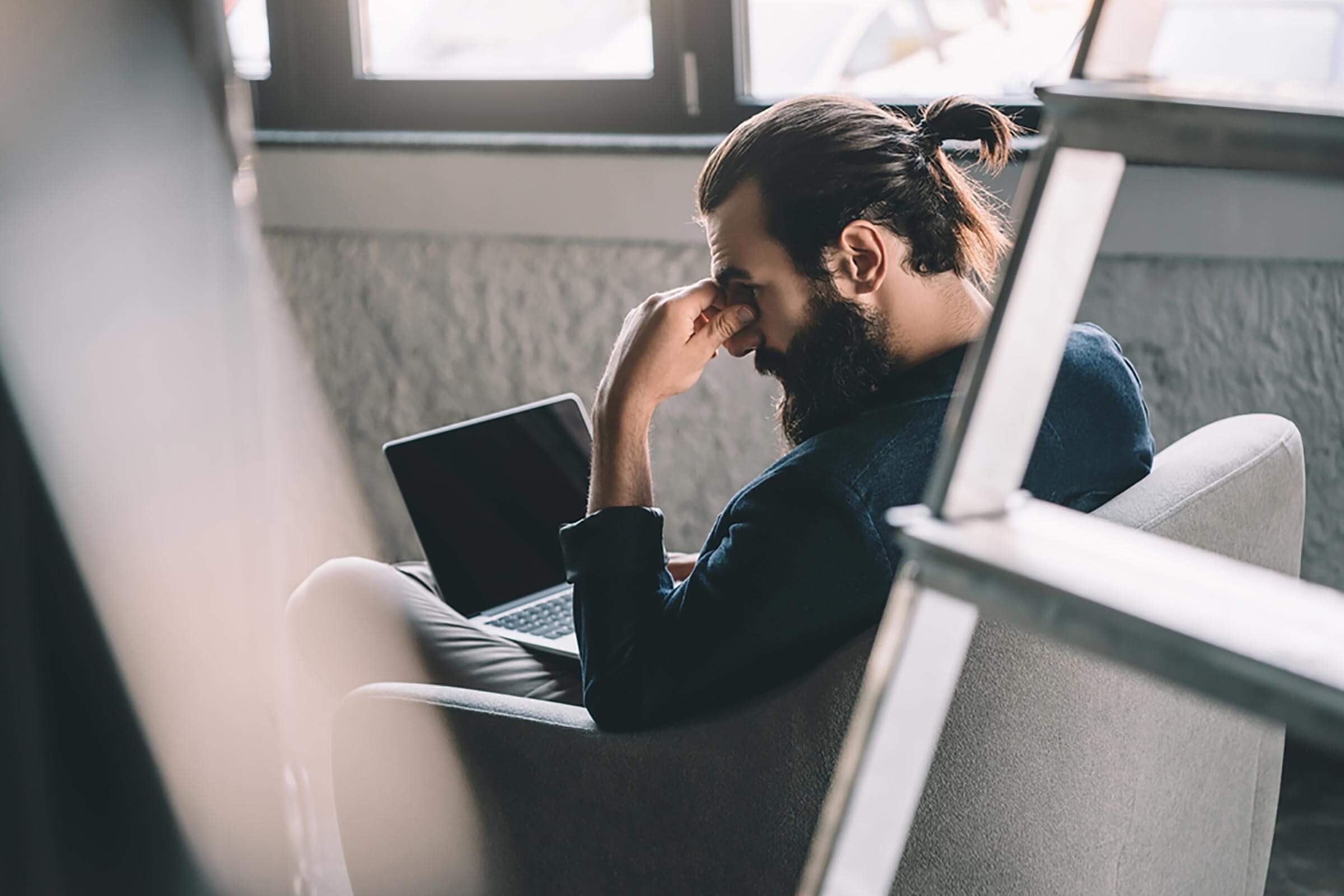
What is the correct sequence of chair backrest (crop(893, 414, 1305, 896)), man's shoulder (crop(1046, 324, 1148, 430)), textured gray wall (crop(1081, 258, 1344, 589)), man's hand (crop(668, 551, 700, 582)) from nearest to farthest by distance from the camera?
chair backrest (crop(893, 414, 1305, 896)) → man's shoulder (crop(1046, 324, 1148, 430)) → man's hand (crop(668, 551, 700, 582)) → textured gray wall (crop(1081, 258, 1344, 589))

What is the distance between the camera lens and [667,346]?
1339 millimetres

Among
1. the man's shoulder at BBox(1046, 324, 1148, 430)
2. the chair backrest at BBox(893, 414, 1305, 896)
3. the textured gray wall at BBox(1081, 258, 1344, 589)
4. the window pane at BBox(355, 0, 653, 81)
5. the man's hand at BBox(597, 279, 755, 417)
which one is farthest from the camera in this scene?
the window pane at BBox(355, 0, 653, 81)

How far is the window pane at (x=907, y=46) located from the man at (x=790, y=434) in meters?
0.74

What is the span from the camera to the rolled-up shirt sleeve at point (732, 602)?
3.42 feet

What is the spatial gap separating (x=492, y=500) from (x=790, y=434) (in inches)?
18.2

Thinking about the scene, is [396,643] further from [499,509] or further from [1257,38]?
[1257,38]

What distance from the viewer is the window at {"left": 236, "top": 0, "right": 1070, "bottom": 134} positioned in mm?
2176

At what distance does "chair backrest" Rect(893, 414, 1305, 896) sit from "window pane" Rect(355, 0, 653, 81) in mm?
1547

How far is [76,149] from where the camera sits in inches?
22.3

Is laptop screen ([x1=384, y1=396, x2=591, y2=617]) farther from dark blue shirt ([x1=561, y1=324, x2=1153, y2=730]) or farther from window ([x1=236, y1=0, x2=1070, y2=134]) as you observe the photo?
window ([x1=236, y1=0, x2=1070, y2=134])

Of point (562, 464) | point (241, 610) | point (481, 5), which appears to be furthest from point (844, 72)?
point (241, 610)

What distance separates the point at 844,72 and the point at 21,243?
188cm

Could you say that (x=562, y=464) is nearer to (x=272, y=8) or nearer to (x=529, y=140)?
(x=529, y=140)

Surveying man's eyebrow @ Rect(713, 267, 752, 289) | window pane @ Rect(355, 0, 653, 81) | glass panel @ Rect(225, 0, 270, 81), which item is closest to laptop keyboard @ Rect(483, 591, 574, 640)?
man's eyebrow @ Rect(713, 267, 752, 289)
